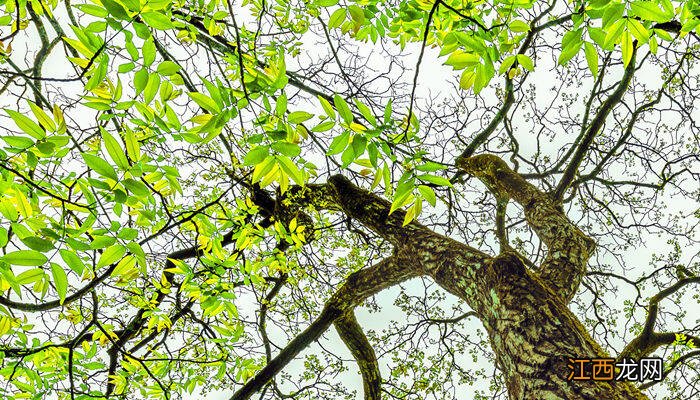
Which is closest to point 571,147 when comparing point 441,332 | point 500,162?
point 500,162

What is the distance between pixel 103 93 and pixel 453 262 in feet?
6.67

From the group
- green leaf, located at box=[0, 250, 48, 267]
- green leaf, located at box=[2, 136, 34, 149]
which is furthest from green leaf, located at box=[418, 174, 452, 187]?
green leaf, located at box=[2, 136, 34, 149]

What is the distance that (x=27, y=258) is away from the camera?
3.26ft

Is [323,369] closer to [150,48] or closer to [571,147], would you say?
[571,147]

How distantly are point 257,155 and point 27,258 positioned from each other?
613 mm

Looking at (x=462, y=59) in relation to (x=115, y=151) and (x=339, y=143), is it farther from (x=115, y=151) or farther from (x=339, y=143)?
(x=115, y=151)

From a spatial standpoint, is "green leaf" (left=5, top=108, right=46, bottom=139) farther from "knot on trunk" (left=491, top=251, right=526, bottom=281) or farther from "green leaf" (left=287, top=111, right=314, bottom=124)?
"knot on trunk" (left=491, top=251, right=526, bottom=281)

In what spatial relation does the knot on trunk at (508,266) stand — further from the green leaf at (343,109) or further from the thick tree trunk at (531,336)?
the green leaf at (343,109)

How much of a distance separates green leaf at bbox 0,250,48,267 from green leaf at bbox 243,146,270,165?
1.80 ft

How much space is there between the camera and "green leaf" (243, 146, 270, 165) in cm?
100

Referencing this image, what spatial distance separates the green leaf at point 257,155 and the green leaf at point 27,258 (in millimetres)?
550

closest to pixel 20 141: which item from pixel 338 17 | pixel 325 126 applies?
pixel 325 126

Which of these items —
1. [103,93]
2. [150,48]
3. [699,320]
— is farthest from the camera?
[699,320]

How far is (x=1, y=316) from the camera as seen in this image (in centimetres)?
163
